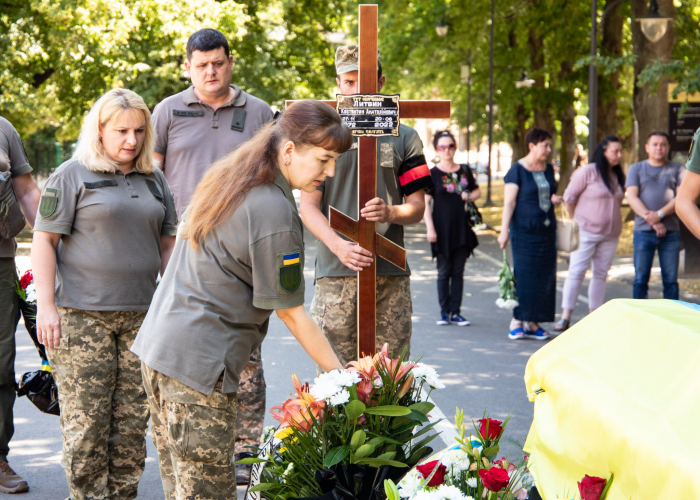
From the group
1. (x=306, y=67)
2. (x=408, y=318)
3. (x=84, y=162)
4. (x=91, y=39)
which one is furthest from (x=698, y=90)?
(x=306, y=67)

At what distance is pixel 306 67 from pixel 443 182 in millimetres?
18441

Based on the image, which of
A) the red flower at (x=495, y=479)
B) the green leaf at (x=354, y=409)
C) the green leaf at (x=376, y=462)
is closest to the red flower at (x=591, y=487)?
the red flower at (x=495, y=479)

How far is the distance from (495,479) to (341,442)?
568mm

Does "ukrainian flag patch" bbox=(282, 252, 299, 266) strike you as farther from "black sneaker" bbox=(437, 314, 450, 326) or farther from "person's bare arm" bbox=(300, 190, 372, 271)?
"black sneaker" bbox=(437, 314, 450, 326)

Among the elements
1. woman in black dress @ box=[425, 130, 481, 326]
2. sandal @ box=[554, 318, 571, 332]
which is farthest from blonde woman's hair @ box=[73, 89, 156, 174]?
sandal @ box=[554, 318, 571, 332]

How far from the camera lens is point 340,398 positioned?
2730mm

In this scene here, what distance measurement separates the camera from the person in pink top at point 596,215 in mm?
8812

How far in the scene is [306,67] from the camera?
2723 cm

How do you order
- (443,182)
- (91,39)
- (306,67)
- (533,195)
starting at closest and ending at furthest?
(533,195) < (443,182) < (91,39) < (306,67)

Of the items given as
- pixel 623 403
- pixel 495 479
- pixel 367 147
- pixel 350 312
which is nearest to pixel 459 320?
pixel 350 312

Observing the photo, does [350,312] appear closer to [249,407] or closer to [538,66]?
[249,407]

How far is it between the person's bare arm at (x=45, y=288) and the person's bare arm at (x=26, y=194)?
783 mm

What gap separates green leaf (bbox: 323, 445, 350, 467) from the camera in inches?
103

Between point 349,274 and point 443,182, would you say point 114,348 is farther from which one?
point 443,182
